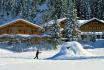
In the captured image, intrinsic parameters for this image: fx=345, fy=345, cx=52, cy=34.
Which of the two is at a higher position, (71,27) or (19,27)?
(19,27)

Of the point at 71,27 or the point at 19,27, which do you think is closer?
the point at 71,27

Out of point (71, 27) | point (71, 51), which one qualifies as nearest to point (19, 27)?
point (71, 27)

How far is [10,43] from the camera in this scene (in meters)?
67.6

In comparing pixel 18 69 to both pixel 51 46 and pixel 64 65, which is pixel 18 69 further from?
pixel 51 46

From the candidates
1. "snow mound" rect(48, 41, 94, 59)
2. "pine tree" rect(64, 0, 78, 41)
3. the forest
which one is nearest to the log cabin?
"pine tree" rect(64, 0, 78, 41)

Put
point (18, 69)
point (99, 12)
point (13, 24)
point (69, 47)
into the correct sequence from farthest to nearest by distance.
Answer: point (99, 12) < point (13, 24) < point (69, 47) < point (18, 69)

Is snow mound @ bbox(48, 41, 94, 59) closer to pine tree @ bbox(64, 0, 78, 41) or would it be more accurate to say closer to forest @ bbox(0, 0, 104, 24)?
pine tree @ bbox(64, 0, 78, 41)

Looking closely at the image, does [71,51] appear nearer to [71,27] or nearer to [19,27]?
[71,27]

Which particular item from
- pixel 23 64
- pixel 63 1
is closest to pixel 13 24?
pixel 63 1

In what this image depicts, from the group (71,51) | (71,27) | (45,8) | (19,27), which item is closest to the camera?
(71,51)

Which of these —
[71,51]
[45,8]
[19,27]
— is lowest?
[71,51]

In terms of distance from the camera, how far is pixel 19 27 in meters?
84.9

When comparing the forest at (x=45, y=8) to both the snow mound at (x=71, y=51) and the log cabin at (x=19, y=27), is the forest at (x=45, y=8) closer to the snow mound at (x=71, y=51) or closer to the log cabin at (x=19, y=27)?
the log cabin at (x=19, y=27)

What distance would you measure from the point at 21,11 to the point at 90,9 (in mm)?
27941
